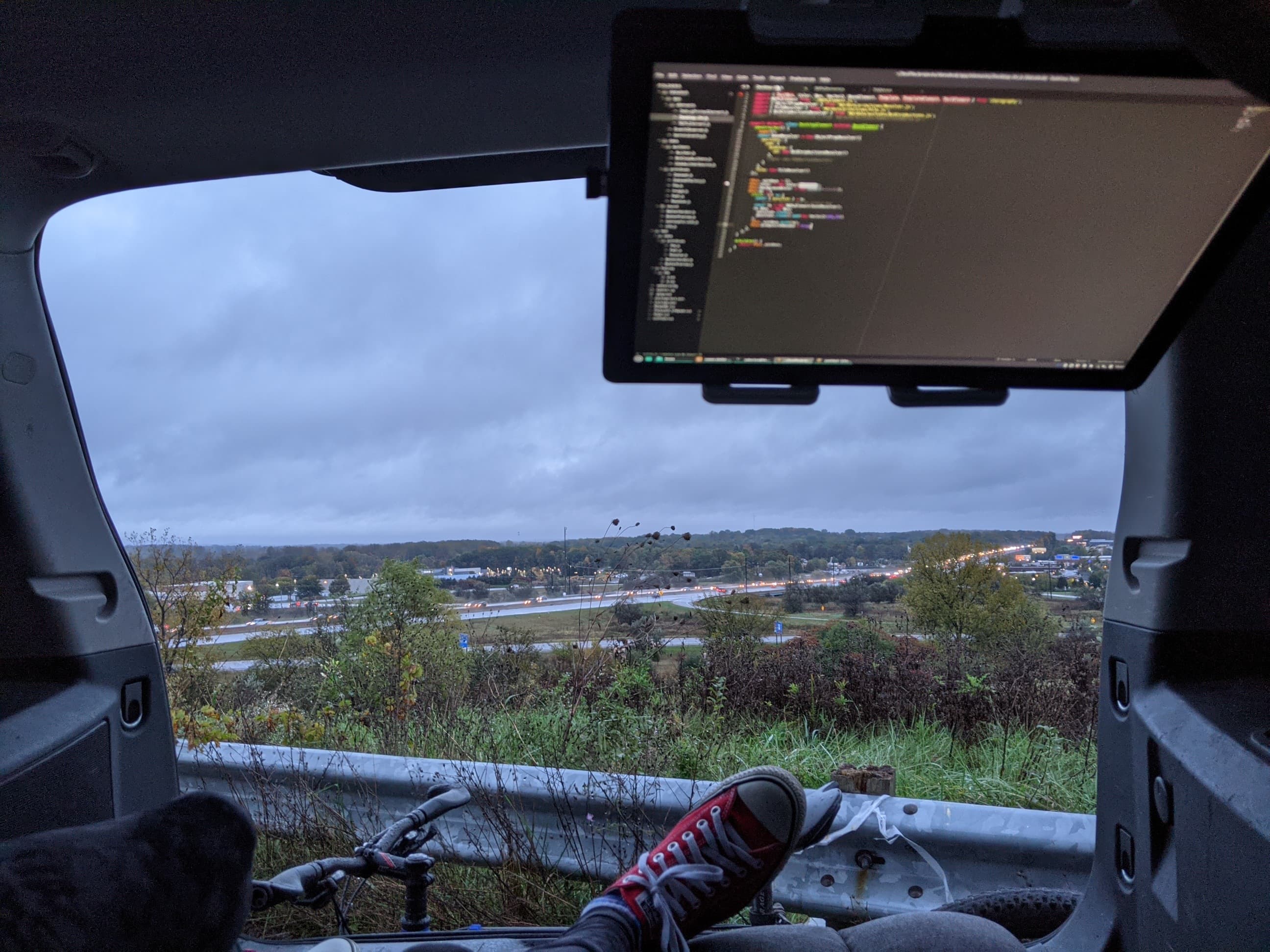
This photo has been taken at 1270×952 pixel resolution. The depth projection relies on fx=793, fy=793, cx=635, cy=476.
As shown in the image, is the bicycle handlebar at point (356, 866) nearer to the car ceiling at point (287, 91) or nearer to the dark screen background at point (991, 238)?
the dark screen background at point (991, 238)

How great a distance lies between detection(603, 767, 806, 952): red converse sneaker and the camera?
71.8 inches

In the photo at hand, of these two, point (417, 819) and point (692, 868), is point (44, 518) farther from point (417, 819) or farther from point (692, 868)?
point (692, 868)

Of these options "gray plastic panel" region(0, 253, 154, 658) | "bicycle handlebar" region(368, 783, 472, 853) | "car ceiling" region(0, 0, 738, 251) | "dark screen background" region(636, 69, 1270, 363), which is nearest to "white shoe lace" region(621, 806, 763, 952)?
"bicycle handlebar" region(368, 783, 472, 853)

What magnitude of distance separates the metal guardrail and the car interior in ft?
1.14

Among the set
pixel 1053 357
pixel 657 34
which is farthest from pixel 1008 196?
pixel 657 34

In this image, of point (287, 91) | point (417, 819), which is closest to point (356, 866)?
point (417, 819)

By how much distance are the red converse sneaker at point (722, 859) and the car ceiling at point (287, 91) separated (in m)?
1.62

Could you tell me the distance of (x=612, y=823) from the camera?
8.62 ft

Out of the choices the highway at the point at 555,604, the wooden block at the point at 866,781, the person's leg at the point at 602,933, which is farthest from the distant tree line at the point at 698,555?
the person's leg at the point at 602,933

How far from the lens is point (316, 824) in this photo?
3.01m

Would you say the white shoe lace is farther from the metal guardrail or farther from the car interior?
the metal guardrail

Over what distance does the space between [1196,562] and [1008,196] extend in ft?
3.04

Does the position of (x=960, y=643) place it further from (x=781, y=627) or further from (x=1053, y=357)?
(x=1053, y=357)

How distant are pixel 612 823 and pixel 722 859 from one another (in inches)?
33.5
